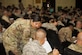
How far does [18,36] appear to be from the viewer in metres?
3.96

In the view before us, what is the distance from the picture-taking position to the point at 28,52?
305 centimetres

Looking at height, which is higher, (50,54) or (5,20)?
(50,54)

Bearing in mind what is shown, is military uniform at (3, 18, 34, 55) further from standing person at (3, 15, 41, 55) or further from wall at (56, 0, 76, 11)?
wall at (56, 0, 76, 11)

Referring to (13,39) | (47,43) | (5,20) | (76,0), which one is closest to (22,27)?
(13,39)

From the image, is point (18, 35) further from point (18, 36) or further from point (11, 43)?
point (11, 43)

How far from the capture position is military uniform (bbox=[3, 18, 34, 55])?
12.8 feet

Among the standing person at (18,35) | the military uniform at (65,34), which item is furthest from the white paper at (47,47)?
the military uniform at (65,34)

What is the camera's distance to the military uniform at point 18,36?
3902mm

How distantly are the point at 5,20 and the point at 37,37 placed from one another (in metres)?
5.28

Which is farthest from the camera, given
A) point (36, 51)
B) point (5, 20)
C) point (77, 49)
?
point (5, 20)

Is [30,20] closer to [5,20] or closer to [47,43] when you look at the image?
[47,43]

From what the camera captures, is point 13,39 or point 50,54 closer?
point 50,54

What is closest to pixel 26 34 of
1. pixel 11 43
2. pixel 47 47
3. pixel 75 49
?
pixel 11 43

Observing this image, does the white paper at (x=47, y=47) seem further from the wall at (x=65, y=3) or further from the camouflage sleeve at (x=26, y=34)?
the wall at (x=65, y=3)
